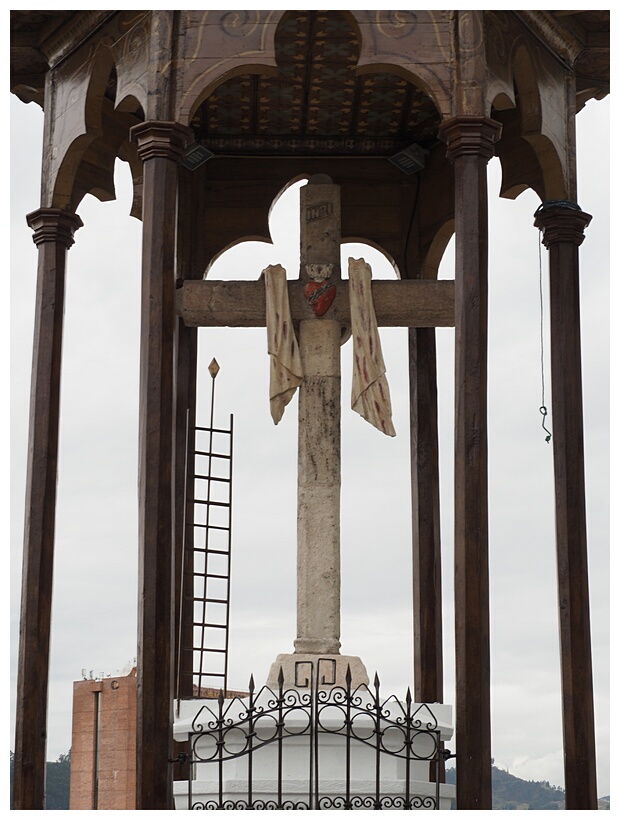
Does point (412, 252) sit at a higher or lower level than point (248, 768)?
higher

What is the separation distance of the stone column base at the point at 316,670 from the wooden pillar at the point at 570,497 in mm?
2492

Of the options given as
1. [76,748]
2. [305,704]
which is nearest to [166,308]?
[305,704]

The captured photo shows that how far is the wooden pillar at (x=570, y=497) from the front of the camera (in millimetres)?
18328

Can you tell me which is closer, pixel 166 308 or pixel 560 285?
pixel 166 308

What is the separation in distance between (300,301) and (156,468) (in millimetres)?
3732

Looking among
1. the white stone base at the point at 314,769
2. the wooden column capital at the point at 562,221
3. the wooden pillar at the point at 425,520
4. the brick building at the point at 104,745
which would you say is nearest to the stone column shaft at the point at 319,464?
the white stone base at the point at 314,769

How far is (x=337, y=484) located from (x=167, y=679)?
3710 mm

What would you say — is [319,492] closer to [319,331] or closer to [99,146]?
[319,331]

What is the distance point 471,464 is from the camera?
53.7 feet

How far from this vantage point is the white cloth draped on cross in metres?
18.8

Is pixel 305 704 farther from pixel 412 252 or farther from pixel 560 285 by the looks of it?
pixel 412 252

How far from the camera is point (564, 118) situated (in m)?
19.7

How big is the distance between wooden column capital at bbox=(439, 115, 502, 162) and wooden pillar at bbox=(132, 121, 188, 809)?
2.85 meters

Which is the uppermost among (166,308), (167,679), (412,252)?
(412,252)
